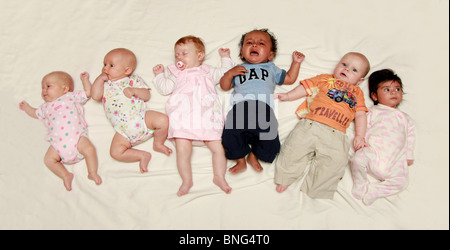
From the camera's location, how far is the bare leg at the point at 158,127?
185cm

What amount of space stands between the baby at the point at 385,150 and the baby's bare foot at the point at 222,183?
62 cm

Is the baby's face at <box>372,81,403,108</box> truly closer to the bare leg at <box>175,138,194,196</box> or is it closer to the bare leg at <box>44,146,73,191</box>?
the bare leg at <box>175,138,194,196</box>

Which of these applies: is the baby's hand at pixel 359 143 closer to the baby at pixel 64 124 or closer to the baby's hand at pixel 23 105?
the baby at pixel 64 124

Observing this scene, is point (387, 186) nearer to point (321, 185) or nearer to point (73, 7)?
point (321, 185)

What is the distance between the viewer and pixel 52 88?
6.41 ft

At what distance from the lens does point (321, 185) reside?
1.76m

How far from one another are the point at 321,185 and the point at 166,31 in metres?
1.26

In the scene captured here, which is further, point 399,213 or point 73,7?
point 73,7

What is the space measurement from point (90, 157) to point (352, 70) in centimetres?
144

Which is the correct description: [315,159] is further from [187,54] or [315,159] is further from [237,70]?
[187,54]

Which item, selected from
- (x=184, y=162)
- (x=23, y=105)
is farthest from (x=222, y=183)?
(x=23, y=105)

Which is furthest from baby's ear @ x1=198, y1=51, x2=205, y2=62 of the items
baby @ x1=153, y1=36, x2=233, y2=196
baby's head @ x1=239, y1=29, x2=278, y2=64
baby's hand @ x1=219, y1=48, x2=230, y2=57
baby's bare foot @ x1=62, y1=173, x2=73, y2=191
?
baby's bare foot @ x1=62, y1=173, x2=73, y2=191

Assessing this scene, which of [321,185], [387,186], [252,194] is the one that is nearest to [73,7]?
[252,194]

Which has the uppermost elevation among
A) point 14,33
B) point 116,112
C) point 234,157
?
point 14,33
